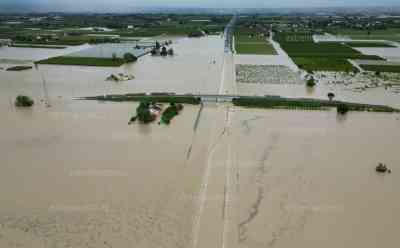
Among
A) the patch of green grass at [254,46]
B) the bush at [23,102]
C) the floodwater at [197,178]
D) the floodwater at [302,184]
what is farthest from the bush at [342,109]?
the patch of green grass at [254,46]

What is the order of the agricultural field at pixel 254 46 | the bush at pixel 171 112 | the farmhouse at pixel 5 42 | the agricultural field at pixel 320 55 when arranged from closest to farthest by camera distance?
the bush at pixel 171 112 < the agricultural field at pixel 320 55 < the agricultural field at pixel 254 46 < the farmhouse at pixel 5 42

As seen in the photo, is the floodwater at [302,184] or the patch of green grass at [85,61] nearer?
the floodwater at [302,184]

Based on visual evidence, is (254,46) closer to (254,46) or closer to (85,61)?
(254,46)

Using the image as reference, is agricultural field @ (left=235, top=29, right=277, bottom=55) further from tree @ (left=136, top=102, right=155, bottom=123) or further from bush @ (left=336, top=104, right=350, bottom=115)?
tree @ (left=136, top=102, right=155, bottom=123)

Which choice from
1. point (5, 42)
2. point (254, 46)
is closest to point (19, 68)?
point (5, 42)

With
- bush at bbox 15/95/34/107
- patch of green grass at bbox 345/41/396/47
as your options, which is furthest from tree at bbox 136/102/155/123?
patch of green grass at bbox 345/41/396/47

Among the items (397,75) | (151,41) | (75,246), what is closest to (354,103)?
Answer: (397,75)

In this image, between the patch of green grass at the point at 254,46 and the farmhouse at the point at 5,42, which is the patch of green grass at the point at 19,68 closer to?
the farmhouse at the point at 5,42
